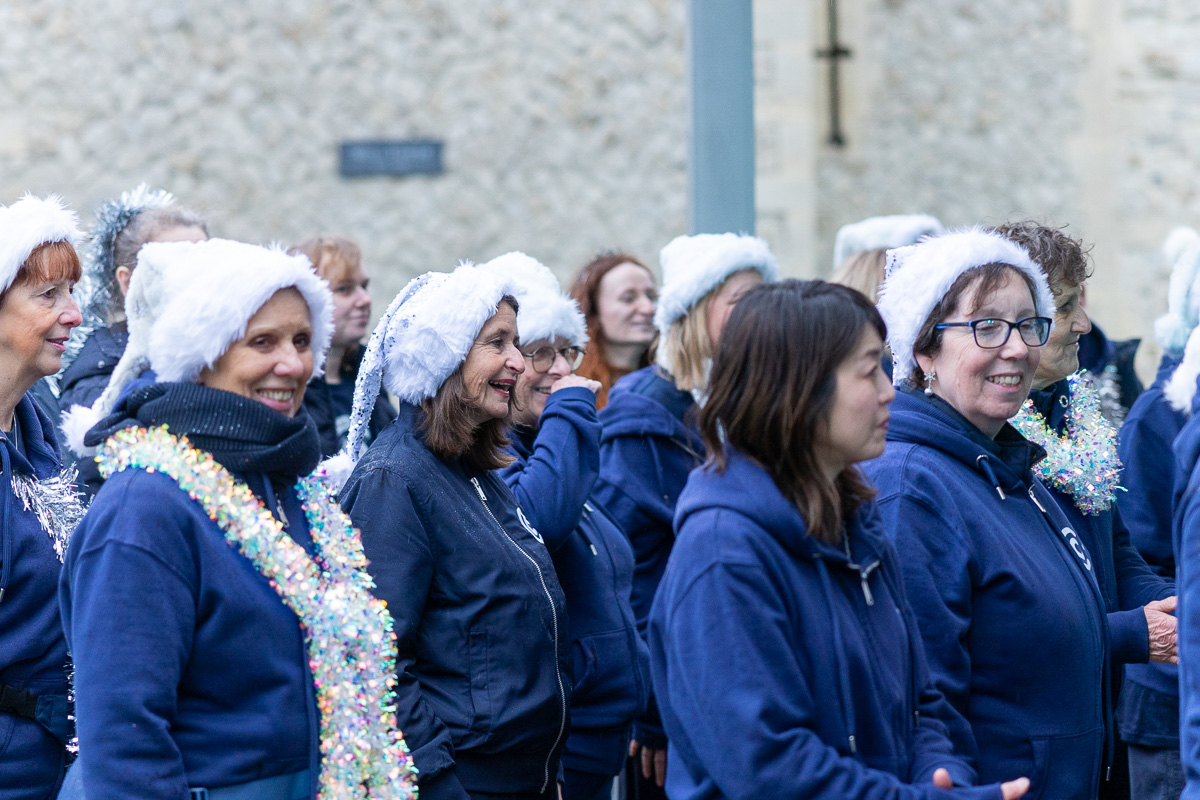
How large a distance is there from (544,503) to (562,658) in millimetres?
423

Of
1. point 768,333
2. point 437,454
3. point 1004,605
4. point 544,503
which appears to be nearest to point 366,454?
point 437,454

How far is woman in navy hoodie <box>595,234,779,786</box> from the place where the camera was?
403 cm

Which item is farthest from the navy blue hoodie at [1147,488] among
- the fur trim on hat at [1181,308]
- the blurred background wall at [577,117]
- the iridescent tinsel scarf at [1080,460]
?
the blurred background wall at [577,117]

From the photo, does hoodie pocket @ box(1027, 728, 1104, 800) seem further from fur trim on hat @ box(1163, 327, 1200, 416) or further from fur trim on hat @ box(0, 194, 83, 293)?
fur trim on hat @ box(0, 194, 83, 293)

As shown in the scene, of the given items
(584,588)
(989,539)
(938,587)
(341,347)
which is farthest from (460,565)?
(341,347)

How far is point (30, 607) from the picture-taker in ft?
9.20

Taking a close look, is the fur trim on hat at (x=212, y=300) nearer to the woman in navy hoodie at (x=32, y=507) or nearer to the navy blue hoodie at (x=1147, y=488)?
the woman in navy hoodie at (x=32, y=507)

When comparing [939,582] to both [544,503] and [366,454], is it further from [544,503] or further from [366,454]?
[366,454]

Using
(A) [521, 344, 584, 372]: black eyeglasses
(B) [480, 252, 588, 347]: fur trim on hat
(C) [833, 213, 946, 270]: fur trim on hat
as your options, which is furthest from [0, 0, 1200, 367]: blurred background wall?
(A) [521, 344, 584, 372]: black eyeglasses

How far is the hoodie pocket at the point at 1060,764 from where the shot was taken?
8.89ft

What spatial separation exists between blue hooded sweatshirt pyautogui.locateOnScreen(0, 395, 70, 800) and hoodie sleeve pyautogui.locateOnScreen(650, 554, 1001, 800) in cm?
140

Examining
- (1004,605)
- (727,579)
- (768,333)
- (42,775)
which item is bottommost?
(42,775)

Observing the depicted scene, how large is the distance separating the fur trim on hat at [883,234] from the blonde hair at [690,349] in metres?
0.97

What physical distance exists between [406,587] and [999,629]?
1.20m
